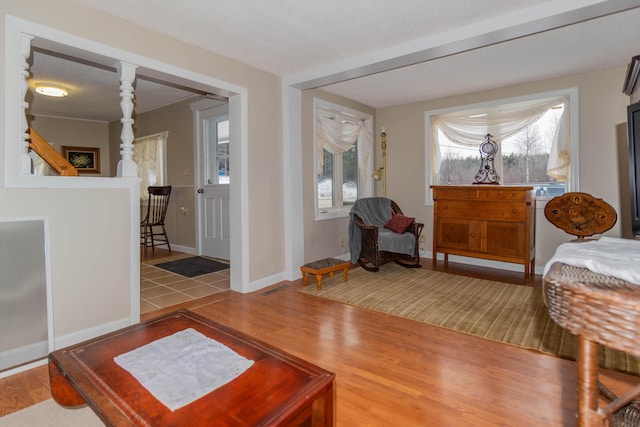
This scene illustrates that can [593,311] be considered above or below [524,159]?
below

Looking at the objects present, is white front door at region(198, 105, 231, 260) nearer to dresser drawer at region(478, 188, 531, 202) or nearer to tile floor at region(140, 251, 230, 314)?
tile floor at region(140, 251, 230, 314)

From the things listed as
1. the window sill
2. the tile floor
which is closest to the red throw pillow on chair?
the window sill

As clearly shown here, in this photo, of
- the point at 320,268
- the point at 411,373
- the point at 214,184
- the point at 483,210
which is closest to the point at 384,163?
the point at 483,210

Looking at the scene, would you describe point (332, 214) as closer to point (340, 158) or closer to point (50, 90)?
point (340, 158)

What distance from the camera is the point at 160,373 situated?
3.97 feet

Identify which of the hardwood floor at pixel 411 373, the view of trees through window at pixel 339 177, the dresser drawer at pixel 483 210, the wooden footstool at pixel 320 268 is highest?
the view of trees through window at pixel 339 177

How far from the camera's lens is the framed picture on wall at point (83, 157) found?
263 inches

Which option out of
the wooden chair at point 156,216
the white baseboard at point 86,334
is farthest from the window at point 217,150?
the white baseboard at point 86,334

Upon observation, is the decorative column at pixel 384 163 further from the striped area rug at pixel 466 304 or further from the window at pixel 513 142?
the striped area rug at pixel 466 304

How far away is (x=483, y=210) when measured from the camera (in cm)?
416

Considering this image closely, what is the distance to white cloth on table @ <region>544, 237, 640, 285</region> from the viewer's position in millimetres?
652

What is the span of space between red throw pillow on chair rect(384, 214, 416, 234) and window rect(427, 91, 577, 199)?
3.29ft

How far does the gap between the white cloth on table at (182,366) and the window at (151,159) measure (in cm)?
509

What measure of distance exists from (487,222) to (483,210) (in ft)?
0.49
